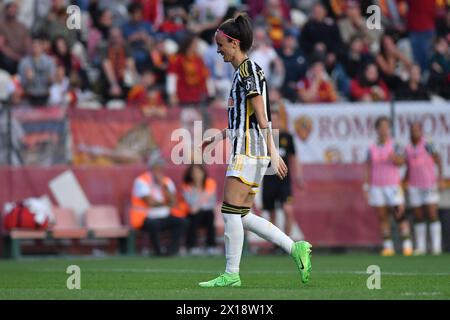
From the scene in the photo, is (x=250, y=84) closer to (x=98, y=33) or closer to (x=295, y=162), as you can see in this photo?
(x=295, y=162)

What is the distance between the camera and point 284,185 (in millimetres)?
19578

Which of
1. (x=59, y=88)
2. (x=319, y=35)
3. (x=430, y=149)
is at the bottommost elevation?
(x=430, y=149)

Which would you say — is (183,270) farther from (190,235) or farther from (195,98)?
(195,98)

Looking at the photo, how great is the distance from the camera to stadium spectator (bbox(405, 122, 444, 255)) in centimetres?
2017

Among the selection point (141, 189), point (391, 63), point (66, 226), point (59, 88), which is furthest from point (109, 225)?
point (391, 63)

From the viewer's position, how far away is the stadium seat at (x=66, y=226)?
19391mm

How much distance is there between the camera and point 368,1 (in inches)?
961

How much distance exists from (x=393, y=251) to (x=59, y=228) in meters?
5.65

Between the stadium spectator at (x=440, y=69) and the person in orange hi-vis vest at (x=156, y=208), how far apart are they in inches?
204

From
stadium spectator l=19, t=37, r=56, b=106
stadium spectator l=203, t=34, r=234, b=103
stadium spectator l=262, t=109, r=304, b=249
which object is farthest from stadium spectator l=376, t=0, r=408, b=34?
stadium spectator l=19, t=37, r=56, b=106

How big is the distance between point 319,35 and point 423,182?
182 inches

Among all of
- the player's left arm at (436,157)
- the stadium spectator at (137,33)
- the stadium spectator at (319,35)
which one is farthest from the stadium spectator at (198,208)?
the stadium spectator at (319,35)

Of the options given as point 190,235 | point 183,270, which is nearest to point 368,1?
point 190,235
